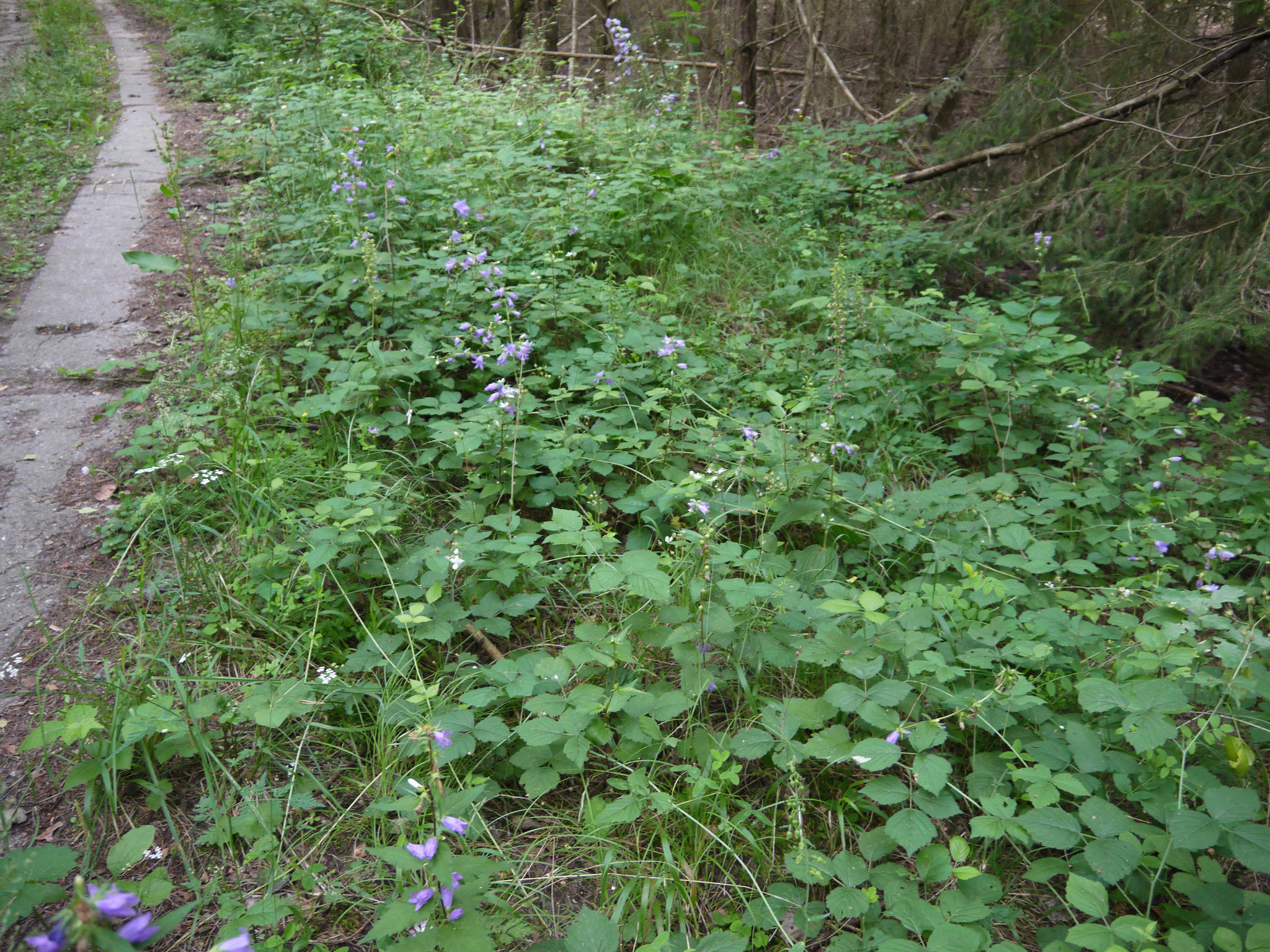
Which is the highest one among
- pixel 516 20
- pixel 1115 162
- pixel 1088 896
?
pixel 516 20

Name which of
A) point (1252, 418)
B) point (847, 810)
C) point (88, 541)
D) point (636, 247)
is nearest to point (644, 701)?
point (847, 810)

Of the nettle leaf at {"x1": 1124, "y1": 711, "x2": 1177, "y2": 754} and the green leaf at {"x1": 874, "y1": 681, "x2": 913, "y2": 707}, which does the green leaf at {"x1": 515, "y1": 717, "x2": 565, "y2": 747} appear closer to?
the green leaf at {"x1": 874, "y1": 681, "x2": 913, "y2": 707}

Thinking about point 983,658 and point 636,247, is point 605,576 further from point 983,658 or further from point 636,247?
point 636,247

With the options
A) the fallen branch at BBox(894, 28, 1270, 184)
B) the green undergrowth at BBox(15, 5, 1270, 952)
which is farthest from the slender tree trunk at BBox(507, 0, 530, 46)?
the green undergrowth at BBox(15, 5, 1270, 952)

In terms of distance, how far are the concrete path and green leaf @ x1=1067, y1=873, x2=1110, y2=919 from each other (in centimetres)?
284

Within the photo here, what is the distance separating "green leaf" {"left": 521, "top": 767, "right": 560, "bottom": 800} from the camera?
1747 millimetres

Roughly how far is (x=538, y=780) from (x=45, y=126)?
8100 millimetres

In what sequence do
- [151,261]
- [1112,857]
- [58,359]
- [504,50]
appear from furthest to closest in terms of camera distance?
1. [504,50]
2. [58,359]
3. [151,261]
4. [1112,857]

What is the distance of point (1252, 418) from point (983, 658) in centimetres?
295

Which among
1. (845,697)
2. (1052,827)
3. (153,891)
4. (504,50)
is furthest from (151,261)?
(504,50)

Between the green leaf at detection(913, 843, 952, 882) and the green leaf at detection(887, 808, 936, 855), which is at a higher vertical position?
the green leaf at detection(887, 808, 936, 855)

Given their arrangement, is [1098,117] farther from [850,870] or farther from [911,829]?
[850,870]

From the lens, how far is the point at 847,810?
6.38 feet

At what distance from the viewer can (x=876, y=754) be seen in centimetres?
166
